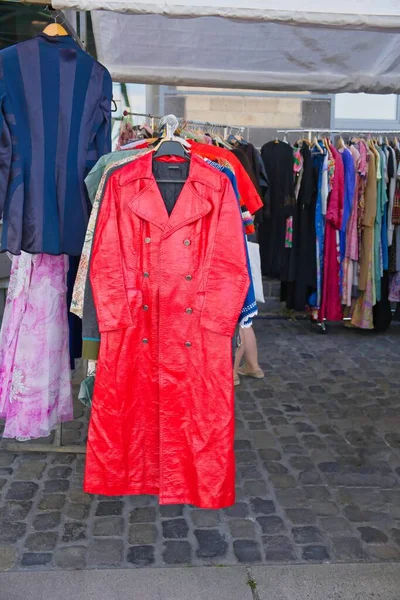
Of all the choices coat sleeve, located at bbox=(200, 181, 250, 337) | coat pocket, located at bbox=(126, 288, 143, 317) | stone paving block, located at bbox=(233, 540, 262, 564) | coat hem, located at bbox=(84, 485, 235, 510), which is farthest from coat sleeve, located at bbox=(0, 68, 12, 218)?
stone paving block, located at bbox=(233, 540, 262, 564)

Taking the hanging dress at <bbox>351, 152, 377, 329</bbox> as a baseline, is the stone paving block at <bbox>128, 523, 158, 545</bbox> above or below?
below

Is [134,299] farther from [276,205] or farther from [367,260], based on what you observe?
[367,260]

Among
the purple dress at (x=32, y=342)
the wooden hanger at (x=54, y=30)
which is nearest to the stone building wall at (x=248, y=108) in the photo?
the wooden hanger at (x=54, y=30)

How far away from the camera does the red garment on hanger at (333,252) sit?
6.43m

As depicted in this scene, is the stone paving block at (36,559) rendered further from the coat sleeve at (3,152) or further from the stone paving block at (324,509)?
the coat sleeve at (3,152)

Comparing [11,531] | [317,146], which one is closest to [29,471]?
[11,531]

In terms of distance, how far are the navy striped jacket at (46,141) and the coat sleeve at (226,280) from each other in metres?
0.78

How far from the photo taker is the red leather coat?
288 cm

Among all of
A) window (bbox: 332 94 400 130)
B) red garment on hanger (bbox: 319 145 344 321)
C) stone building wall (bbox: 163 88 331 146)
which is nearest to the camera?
red garment on hanger (bbox: 319 145 344 321)

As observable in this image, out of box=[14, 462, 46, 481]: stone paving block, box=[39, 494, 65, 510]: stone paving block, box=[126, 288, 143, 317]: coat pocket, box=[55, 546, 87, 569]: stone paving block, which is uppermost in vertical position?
box=[126, 288, 143, 317]: coat pocket

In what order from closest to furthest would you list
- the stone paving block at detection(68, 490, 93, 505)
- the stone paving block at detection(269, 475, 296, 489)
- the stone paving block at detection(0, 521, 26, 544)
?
the stone paving block at detection(0, 521, 26, 544)
the stone paving block at detection(68, 490, 93, 505)
the stone paving block at detection(269, 475, 296, 489)

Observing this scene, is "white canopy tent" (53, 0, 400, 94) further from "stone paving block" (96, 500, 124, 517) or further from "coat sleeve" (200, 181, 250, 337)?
"stone paving block" (96, 500, 124, 517)

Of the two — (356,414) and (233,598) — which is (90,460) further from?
(356,414)

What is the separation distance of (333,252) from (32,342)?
3908mm
